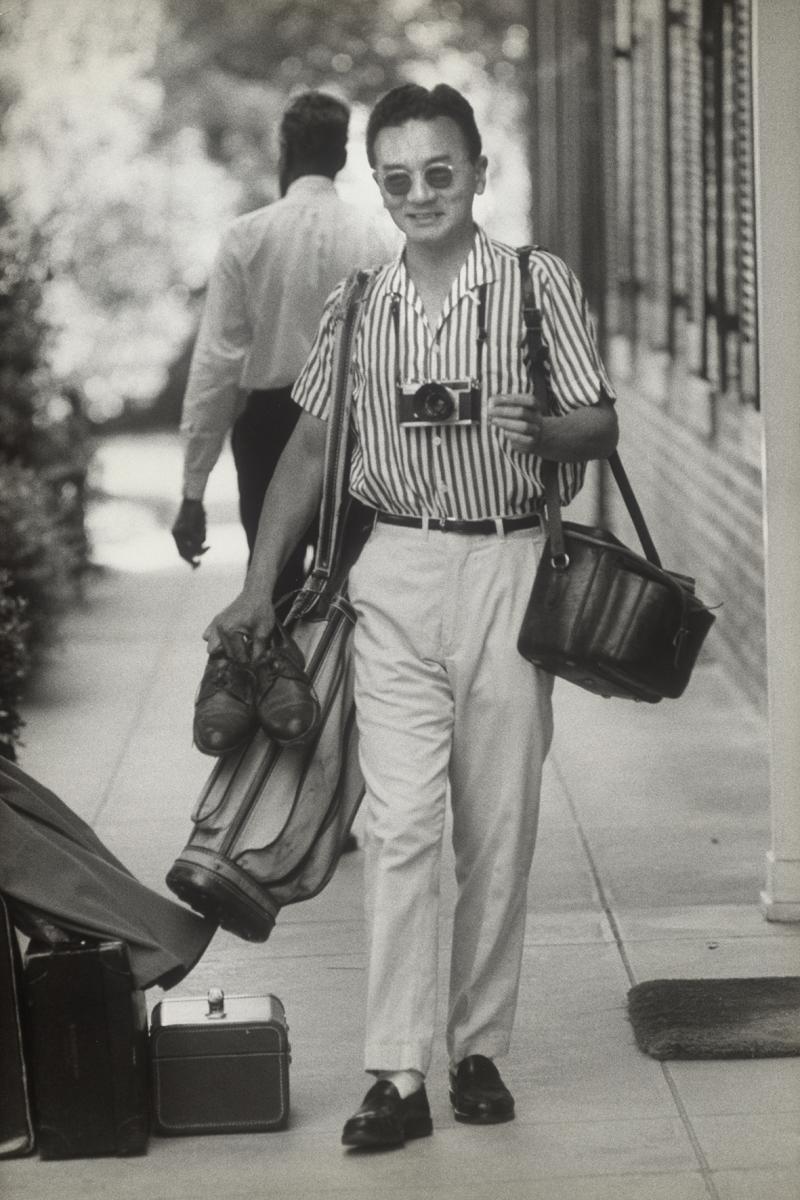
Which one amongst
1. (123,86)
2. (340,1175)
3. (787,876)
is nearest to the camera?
(340,1175)

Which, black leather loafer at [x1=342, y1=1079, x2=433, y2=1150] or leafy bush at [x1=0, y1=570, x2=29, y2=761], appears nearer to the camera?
black leather loafer at [x1=342, y1=1079, x2=433, y2=1150]

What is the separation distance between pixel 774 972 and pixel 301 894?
1.53 metres

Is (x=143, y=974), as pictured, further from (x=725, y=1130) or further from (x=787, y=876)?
(x=787, y=876)

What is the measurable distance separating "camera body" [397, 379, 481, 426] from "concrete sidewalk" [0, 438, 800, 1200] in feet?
4.48

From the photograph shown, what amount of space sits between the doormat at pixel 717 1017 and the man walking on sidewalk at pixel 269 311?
1.76m

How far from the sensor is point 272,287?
6223mm

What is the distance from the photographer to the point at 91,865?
420 cm

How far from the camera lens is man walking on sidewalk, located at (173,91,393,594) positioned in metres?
6.20

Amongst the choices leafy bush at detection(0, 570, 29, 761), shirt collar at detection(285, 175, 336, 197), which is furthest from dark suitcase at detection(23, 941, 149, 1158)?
leafy bush at detection(0, 570, 29, 761)

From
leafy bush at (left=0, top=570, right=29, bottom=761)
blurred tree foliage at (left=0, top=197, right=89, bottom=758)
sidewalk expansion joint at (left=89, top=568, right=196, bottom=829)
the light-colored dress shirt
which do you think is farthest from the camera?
blurred tree foliage at (left=0, top=197, right=89, bottom=758)

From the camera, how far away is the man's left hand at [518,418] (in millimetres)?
3900

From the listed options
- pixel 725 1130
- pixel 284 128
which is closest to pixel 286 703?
pixel 725 1130

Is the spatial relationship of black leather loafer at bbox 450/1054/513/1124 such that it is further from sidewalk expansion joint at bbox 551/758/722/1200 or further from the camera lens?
the camera lens

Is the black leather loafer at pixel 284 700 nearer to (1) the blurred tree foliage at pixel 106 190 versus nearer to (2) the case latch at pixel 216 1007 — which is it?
(2) the case latch at pixel 216 1007
